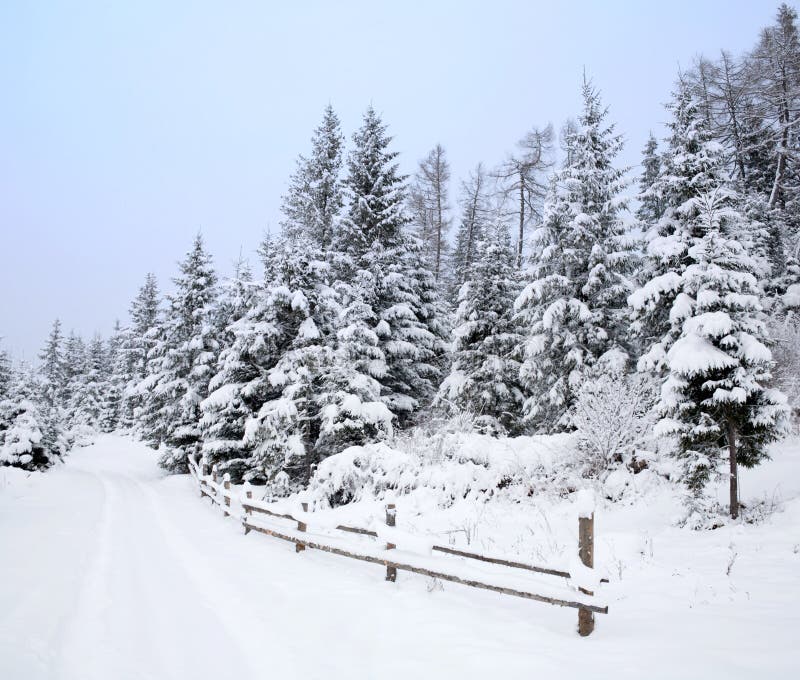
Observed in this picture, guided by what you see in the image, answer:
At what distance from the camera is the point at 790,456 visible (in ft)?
38.8

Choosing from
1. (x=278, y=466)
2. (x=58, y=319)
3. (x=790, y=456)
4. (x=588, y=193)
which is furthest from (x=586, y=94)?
(x=58, y=319)

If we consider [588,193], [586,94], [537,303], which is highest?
[586,94]

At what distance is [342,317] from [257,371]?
13.4 ft

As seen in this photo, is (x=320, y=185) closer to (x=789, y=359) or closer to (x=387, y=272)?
(x=387, y=272)

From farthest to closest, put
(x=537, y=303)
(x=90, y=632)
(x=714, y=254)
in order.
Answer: (x=537, y=303)
(x=714, y=254)
(x=90, y=632)

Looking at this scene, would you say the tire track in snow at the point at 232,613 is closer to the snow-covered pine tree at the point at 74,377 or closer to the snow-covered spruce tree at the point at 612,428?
the snow-covered spruce tree at the point at 612,428

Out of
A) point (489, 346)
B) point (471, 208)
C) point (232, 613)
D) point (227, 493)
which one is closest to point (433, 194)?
point (471, 208)

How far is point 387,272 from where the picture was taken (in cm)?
2050

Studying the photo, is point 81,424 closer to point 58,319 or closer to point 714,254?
point 58,319

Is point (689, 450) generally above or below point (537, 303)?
below

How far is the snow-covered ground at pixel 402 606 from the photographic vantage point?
15.1 ft

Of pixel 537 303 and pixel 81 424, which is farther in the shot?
pixel 81 424

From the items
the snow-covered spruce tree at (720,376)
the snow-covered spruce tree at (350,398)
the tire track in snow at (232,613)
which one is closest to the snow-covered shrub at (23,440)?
the snow-covered spruce tree at (350,398)

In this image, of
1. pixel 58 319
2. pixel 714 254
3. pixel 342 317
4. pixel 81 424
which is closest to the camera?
pixel 714 254
